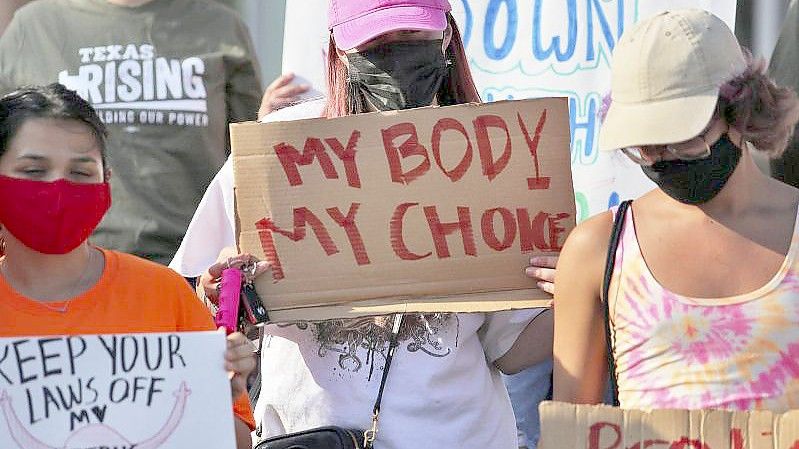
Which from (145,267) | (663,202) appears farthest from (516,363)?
(145,267)

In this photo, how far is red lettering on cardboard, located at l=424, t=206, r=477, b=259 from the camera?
3229 mm

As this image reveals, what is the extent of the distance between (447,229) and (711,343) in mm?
750

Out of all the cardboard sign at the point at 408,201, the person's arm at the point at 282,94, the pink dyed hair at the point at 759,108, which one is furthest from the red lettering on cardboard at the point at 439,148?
the person's arm at the point at 282,94

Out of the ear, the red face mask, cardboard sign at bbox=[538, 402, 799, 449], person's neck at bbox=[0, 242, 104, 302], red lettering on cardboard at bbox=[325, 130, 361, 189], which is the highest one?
the ear

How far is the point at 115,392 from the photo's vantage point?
2.76 meters

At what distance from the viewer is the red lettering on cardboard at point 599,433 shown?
106 inches

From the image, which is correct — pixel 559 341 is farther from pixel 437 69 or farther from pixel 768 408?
pixel 437 69

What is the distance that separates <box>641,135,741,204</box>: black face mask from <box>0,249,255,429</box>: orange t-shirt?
38.0 inches

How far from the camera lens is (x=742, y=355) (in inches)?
105

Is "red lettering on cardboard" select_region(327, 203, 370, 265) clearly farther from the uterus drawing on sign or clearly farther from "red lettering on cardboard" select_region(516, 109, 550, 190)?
the uterus drawing on sign

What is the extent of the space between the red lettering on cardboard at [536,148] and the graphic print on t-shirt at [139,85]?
5.90 ft

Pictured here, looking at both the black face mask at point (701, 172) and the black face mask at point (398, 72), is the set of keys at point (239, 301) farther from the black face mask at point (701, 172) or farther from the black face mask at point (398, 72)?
the black face mask at point (701, 172)

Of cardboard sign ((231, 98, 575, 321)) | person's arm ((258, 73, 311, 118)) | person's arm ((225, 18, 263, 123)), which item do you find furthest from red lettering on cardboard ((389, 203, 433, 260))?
person's arm ((225, 18, 263, 123))

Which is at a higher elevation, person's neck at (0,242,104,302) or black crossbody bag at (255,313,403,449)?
person's neck at (0,242,104,302)
